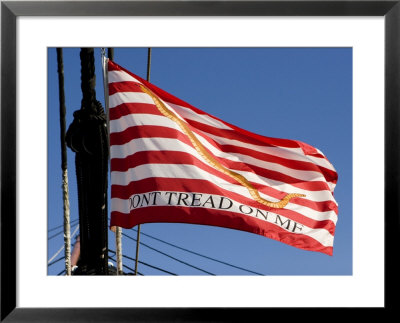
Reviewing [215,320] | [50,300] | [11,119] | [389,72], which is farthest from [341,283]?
[11,119]

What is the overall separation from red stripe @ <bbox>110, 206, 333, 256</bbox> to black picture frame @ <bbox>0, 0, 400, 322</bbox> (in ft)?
1.75

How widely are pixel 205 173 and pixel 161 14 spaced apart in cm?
95

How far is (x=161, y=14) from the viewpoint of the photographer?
4746 mm

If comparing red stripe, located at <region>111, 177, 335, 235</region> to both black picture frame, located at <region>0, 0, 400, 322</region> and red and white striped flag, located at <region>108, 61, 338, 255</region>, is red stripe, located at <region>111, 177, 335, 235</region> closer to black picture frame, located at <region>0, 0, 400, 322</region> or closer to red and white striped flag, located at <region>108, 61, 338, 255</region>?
red and white striped flag, located at <region>108, 61, 338, 255</region>

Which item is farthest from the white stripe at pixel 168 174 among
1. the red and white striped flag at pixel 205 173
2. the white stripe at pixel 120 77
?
the white stripe at pixel 120 77

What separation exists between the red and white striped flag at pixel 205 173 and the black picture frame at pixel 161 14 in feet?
1.45

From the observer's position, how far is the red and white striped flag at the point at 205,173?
5.14 meters

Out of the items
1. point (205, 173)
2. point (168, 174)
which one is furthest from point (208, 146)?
point (168, 174)

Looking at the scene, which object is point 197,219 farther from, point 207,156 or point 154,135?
point 154,135

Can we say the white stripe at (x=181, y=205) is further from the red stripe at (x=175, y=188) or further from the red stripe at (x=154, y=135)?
the red stripe at (x=154, y=135)

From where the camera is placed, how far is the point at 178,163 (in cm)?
519

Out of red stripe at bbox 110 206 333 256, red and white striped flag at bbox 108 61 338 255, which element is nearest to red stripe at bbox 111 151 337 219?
red and white striped flag at bbox 108 61 338 255

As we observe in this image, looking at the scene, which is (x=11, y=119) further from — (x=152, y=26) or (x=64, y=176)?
(x=152, y=26)

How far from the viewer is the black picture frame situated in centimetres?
461
